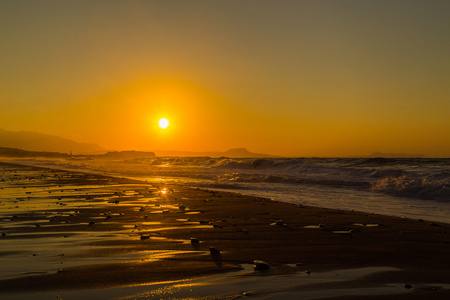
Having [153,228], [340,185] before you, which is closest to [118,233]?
[153,228]

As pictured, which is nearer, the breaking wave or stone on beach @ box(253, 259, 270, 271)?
stone on beach @ box(253, 259, 270, 271)

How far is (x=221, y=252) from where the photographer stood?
15.9ft

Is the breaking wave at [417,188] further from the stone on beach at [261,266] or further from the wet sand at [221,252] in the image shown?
the stone on beach at [261,266]

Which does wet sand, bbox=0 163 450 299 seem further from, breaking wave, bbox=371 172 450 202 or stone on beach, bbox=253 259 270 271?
breaking wave, bbox=371 172 450 202

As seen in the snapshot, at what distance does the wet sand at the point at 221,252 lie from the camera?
346cm

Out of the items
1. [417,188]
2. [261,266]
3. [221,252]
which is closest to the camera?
[261,266]

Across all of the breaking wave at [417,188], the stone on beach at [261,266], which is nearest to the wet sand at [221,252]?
the stone on beach at [261,266]

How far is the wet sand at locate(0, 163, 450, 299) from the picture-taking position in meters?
3.46

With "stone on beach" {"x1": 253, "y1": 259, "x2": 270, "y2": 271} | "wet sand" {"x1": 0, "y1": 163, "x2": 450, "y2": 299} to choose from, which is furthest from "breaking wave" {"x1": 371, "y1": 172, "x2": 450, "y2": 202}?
"stone on beach" {"x1": 253, "y1": 259, "x2": 270, "y2": 271}

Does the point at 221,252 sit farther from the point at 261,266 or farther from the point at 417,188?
the point at 417,188

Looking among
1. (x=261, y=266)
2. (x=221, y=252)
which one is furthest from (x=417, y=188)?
(x=261, y=266)

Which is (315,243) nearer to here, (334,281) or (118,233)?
(334,281)

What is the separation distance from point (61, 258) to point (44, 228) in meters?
2.39

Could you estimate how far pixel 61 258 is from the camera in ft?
14.4
